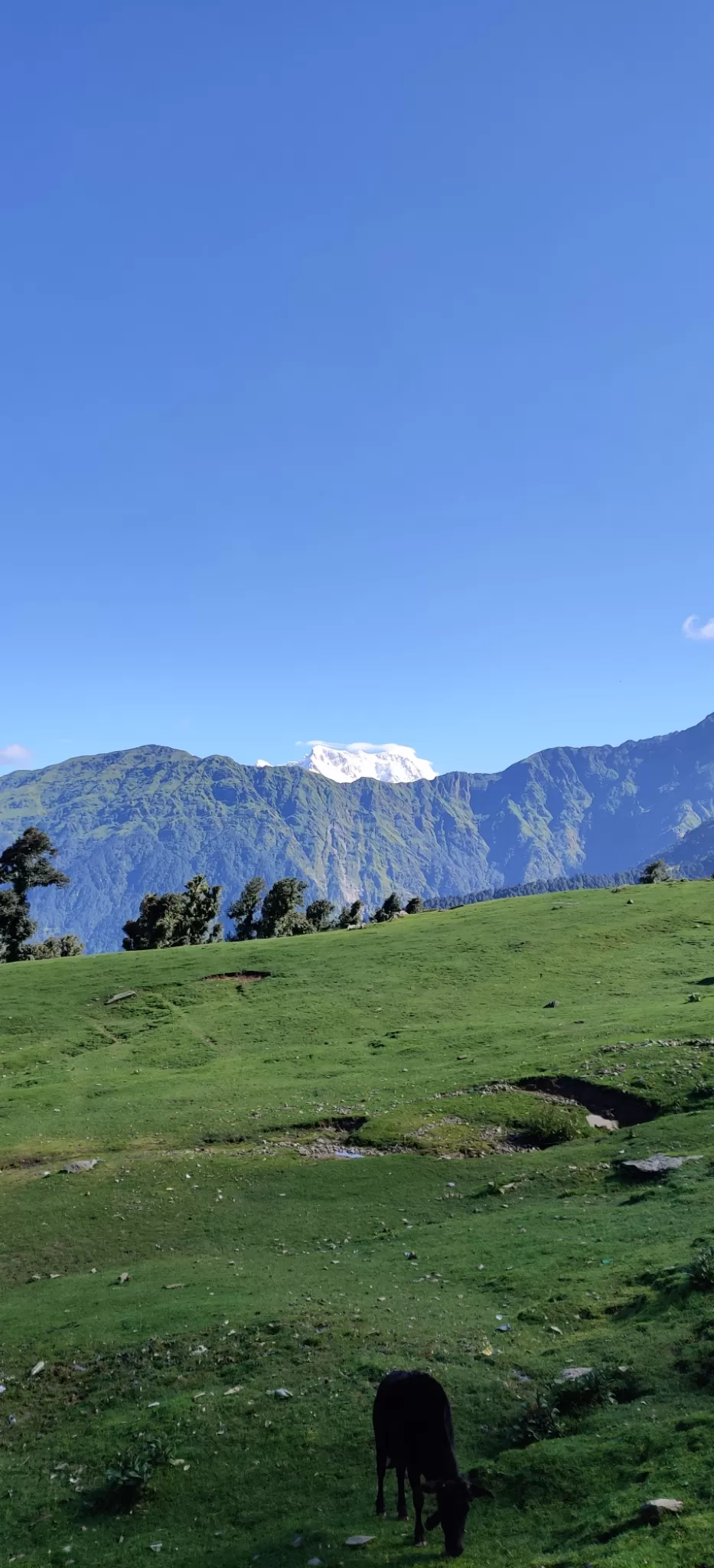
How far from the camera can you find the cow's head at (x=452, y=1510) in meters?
9.77

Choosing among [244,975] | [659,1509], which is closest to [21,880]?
[244,975]

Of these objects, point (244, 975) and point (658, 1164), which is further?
point (244, 975)

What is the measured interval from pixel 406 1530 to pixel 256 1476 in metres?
2.64

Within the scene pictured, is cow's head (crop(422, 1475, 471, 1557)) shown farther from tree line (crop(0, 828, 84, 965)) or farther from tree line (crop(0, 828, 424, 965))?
tree line (crop(0, 828, 84, 965))

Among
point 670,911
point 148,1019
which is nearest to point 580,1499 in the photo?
point 148,1019

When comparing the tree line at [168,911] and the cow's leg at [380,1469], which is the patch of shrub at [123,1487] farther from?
the tree line at [168,911]

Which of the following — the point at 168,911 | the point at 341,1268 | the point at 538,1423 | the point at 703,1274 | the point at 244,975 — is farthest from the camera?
the point at 168,911

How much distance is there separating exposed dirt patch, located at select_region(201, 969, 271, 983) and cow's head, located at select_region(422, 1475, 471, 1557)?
4860cm

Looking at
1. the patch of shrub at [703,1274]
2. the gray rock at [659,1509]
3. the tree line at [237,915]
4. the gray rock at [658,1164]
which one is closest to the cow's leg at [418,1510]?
the gray rock at [659,1509]

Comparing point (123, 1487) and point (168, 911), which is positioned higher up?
point (168, 911)

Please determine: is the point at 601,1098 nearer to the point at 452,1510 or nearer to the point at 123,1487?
the point at 123,1487

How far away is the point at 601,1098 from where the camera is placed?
108 feet

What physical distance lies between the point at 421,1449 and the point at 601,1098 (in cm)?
2412

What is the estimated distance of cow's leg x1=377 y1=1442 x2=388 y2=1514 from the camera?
11.0m
